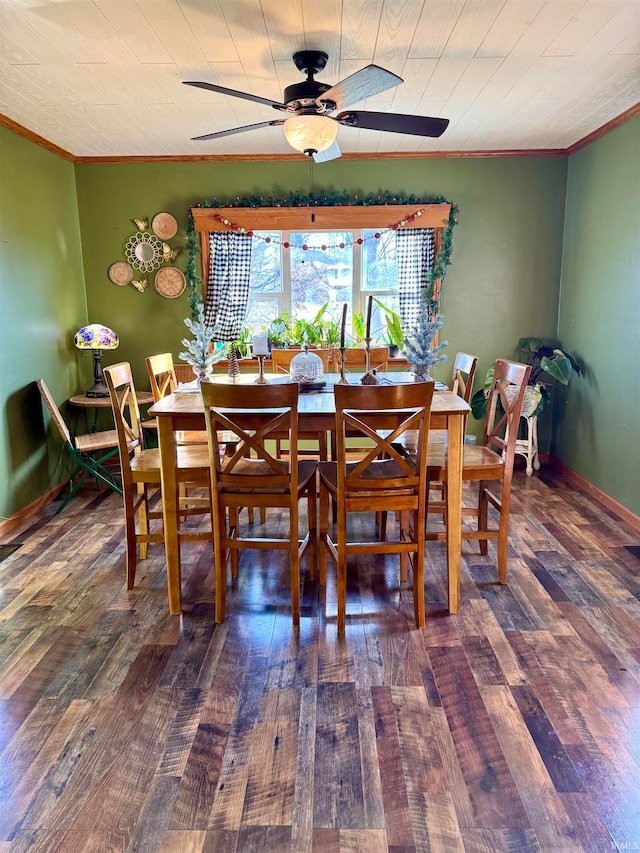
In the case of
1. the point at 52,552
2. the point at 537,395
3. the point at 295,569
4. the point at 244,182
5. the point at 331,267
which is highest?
the point at 244,182

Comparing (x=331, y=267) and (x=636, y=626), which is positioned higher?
(x=331, y=267)

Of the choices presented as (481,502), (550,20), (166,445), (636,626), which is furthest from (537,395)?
(166,445)

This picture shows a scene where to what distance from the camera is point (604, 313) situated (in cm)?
384

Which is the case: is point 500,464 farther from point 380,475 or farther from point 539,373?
point 539,373

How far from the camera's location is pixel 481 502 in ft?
9.83

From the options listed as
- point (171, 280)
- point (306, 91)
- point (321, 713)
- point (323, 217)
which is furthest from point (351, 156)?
point (321, 713)

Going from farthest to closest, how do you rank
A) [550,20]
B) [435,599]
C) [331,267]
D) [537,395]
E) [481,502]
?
[331,267]
[537,395]
[481,502]
[435,599]
[550,20]

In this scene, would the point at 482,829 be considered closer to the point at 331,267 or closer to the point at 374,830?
the point at 374,830

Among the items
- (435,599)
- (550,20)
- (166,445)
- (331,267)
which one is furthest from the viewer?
(331,267)

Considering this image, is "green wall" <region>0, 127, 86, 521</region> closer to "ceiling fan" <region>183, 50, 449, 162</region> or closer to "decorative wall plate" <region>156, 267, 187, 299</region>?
"decorative wall plate" <region>156, 267, 187, 299</region>

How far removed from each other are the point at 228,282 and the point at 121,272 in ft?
2.86

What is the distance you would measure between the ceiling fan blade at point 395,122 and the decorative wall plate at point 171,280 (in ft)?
7.78

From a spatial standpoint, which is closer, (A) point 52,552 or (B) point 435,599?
(B) point 435,599

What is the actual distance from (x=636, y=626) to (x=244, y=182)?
3.99 meters
